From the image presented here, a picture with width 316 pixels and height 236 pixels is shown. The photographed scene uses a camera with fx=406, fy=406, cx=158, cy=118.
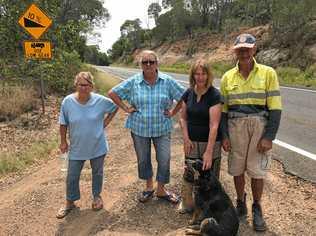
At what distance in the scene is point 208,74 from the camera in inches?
158

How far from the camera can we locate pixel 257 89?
12.7 feet

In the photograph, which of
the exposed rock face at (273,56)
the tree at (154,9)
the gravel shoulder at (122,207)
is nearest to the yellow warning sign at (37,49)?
the gravel shoulder at (122,207)

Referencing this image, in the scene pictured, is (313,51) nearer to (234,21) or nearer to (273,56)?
(273,56)

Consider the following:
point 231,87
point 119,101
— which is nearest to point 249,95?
point 231,87

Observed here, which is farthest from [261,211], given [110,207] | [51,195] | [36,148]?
[36,148]

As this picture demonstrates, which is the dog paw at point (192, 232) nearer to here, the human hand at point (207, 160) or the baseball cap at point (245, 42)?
the human hand at point (207, 160)

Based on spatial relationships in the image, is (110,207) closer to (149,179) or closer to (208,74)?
(149,179)

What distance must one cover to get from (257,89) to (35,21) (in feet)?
26.2

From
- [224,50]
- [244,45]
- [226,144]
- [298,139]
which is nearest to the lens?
[244,45]

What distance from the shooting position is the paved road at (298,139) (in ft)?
19.6

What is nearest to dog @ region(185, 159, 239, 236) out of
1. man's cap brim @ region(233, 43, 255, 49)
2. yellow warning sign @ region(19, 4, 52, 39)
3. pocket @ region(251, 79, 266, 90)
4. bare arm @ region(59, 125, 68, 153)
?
pocket @ region(251, 79, 266, 90)

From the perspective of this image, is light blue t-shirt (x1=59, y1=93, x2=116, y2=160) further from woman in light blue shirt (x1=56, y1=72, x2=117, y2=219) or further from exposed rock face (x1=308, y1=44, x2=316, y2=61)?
exposed rock face (x1=308, y1=44, x2=316, y2=61)

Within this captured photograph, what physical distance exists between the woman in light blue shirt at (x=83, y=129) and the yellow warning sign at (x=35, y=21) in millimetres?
6342

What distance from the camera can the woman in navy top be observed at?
402cm
